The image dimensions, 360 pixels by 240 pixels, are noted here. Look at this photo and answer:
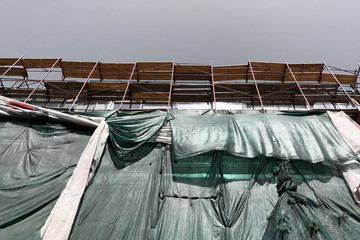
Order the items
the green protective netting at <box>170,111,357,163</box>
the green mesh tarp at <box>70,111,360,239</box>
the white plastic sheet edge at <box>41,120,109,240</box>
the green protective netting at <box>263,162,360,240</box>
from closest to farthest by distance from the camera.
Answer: the green protective netting at <box>263,162,360,240</box>
the white plastic sheet edge at <box>41,120,109,240</box>
the green mesh tarp at <box>70,111,360,239</box>
the green protective netting at <box>170,111,357,163</box>

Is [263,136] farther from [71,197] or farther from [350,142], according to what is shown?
[71,197]

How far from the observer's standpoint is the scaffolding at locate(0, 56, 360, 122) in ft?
34.2

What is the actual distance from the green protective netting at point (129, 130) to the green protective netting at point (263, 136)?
55 centimetres

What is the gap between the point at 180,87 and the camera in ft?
33.3

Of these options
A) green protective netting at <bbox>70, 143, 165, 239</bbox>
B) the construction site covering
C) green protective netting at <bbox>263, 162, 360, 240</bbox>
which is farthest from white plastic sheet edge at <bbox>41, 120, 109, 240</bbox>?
green protective netting at <bbox>263, 162, 360, 240</bbox>

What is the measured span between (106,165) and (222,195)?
2.89 metres

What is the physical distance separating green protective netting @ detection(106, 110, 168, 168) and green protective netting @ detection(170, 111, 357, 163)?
548 millimetres

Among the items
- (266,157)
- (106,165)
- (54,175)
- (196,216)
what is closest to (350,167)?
(266,157)

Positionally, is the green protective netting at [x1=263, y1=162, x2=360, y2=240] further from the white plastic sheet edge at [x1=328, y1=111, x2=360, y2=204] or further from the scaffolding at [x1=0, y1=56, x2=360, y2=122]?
the scaffolding at [x1=0, y1=56, x2=360, y2=122]

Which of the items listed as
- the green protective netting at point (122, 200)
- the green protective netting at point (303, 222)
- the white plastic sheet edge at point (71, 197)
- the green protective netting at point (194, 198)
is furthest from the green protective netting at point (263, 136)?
the white plastic sheet edge at point (71, 197)

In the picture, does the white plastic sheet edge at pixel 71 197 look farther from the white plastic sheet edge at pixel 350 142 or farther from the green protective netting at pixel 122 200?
the white plastic sheet edge at pixel 350 142

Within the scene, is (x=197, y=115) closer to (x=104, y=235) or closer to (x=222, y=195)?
(x=222, y=195)

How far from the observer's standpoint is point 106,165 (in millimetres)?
5648

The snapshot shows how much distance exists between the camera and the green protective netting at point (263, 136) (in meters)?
5.48
